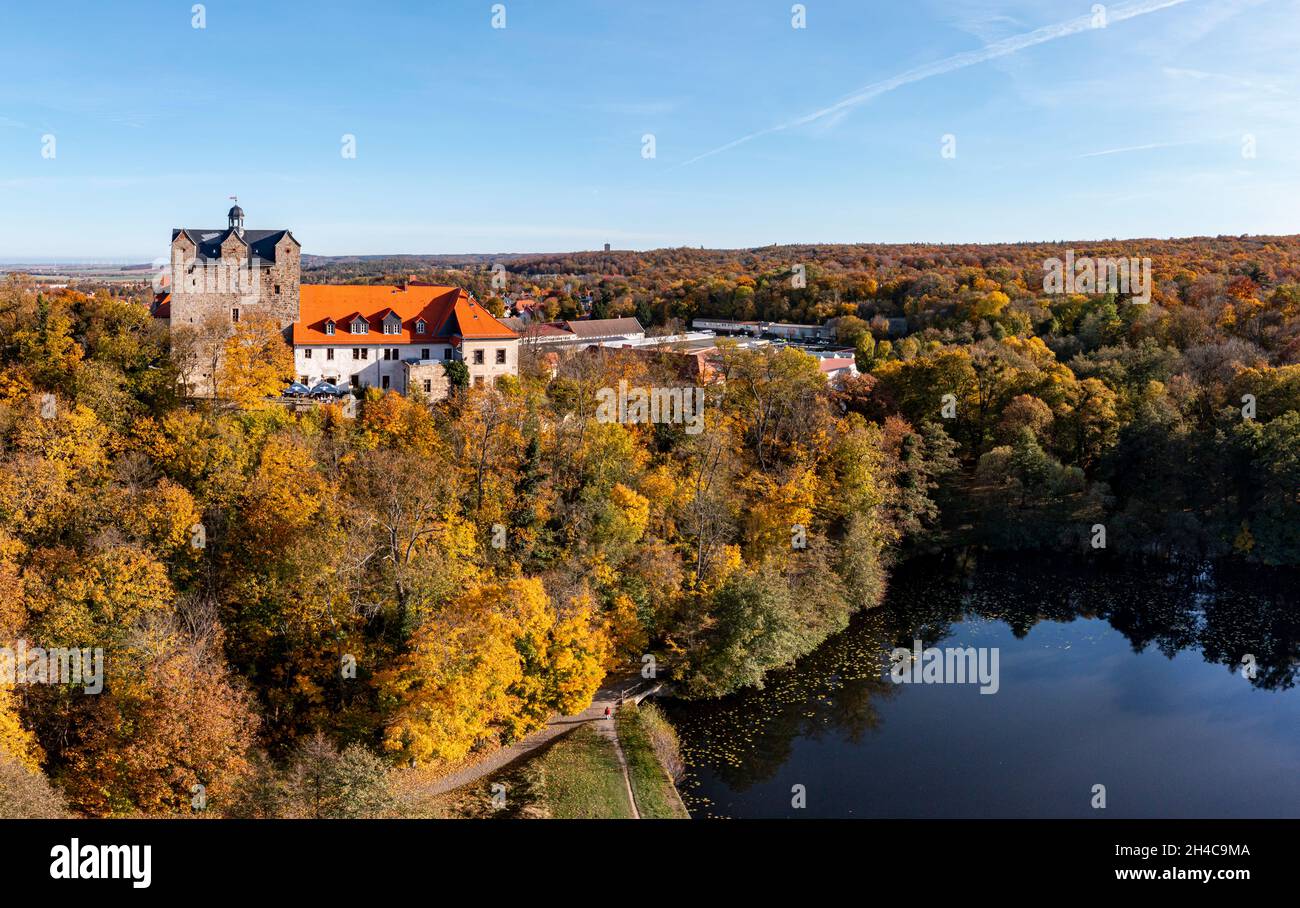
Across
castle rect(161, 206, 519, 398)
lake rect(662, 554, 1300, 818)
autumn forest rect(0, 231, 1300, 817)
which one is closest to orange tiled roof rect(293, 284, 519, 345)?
castle rect(161, 206, 519, 398)

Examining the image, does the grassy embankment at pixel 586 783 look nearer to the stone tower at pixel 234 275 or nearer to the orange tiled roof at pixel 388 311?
the orange tiled roof at pixel 388 311

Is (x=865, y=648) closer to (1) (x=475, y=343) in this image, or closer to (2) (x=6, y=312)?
(1) (x=475, y=343)

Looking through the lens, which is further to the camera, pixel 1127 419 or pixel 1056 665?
pixel 1127 419

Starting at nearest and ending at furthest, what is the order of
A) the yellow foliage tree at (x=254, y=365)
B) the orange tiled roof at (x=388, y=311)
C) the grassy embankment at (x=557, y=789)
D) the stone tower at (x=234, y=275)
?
the grassy embankment at (x=557, y=789) → the yellow foliage tree at (x=254, y=365) → the stone tower at (x=234, y=275) → the orange tiled roof at (x=388, y=311)

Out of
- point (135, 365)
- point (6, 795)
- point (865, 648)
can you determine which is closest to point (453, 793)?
point (6, 795)

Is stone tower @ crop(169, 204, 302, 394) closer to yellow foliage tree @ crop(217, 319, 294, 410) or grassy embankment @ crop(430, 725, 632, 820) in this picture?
yellow foliage tree @ crop(217, 319, 294, 410)

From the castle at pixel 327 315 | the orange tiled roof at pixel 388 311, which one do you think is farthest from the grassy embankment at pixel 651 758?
the orange tiled roof at pixel 388 311
